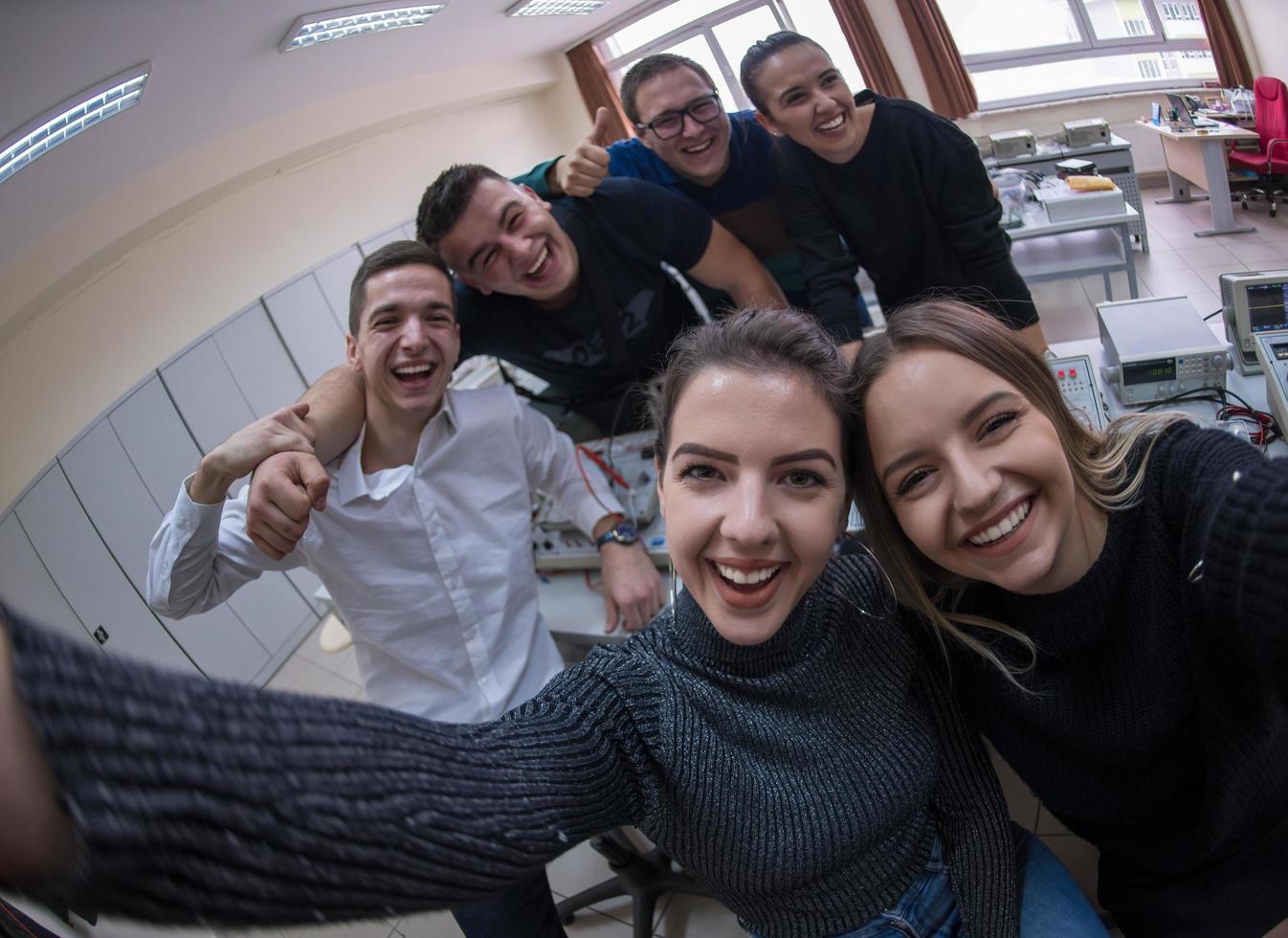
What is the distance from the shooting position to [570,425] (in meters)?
2.57

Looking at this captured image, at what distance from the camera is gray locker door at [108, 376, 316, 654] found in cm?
320

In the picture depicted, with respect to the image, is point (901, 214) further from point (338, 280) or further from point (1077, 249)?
point (338, 280)

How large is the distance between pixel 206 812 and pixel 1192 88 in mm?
8189

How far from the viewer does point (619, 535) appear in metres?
1.97

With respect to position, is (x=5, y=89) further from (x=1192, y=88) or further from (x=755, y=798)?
(x=1192, y=88)

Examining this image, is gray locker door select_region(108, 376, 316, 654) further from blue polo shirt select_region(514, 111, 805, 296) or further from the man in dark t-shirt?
blue polo shirt select_region(514, 111, 805, 296)

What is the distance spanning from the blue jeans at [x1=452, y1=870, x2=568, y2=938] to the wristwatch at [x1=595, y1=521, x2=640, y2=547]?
2.78ft

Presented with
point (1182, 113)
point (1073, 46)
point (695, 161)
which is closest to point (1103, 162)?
point (1182, 113)

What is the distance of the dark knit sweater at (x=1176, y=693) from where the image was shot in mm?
855

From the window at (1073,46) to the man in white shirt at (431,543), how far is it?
286 inches

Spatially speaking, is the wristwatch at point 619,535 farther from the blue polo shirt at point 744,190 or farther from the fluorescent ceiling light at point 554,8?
the fluorescent ceiling light at point 554,8

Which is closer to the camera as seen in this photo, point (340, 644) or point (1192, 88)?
point (340, 644)

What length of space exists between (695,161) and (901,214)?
0.75 meters

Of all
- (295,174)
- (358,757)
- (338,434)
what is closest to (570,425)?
(338,434)
